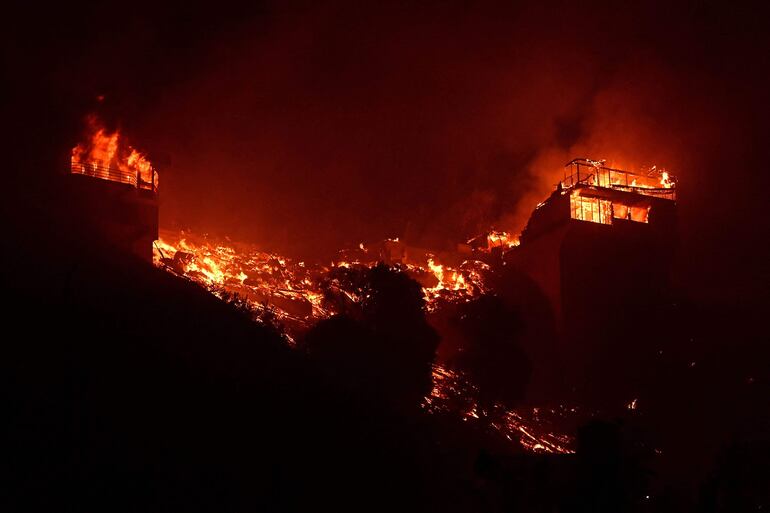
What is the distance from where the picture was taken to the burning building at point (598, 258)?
1935 inches

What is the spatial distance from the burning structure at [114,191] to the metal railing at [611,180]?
99.4 feet

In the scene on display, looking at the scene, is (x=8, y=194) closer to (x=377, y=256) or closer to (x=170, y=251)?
(x=170, y=251)

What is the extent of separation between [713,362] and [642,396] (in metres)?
5.58

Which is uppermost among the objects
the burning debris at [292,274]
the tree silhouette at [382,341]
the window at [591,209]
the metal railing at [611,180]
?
the metal railing at [611,180]

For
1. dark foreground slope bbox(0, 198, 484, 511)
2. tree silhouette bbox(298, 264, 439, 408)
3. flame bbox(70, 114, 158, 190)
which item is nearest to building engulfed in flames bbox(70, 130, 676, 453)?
flame bbox(70, 114, 158, 190)

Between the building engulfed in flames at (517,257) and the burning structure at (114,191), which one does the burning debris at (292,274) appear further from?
the burning structure at (114,191)

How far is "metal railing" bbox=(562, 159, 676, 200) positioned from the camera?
2133 inches

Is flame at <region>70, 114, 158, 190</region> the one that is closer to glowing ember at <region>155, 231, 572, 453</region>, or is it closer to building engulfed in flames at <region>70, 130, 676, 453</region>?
building engulfed in flames at <region>70, 130, 676, 453</region>

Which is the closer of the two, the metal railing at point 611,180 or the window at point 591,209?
the window at point 591,209

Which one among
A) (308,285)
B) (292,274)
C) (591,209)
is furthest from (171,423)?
(591,209)

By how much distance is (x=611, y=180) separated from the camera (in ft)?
181

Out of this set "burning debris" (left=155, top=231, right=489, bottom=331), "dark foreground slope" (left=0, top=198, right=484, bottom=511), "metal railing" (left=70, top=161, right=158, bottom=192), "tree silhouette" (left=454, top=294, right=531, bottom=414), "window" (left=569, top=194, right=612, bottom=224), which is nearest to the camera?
"dark foreground slope" (left=0, top=198, right=484, bottom=511)

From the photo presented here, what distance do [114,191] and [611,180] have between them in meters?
36.2

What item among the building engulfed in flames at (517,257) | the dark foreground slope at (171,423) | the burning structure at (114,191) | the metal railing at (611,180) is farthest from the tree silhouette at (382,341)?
the metal railing at (611,180)
